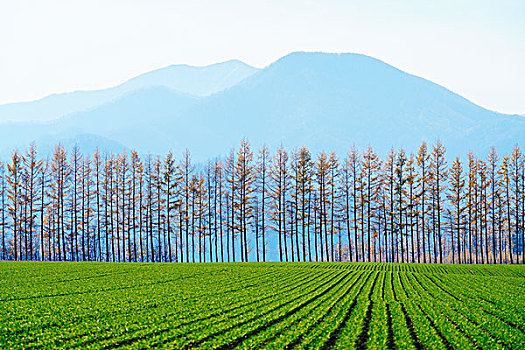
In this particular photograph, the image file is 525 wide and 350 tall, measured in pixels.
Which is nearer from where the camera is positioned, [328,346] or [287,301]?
[328,346]

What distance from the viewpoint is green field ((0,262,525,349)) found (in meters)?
13.5

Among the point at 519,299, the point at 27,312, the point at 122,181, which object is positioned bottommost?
the point at 519,299

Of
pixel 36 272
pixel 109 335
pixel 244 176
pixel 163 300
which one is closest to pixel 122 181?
pixel 244 176

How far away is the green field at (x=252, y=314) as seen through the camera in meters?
13.5

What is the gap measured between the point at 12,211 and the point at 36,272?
1249 inches

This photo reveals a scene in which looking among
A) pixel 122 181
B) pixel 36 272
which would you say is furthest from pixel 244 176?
pixel 36 272

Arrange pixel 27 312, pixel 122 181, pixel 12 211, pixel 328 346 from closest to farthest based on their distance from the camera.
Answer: pixel 328 346
pixel 27 312
pixel 12 211
pixel 122 181

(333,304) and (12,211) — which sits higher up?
(12,211)

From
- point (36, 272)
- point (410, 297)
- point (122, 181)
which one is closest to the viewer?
point (410, 297)

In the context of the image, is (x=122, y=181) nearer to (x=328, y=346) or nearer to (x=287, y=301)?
(x=287, y=301)

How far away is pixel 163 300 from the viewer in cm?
2028

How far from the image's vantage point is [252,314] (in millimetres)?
17281

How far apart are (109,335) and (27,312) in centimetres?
544

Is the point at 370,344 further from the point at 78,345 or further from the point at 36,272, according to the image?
the point at 36,272
